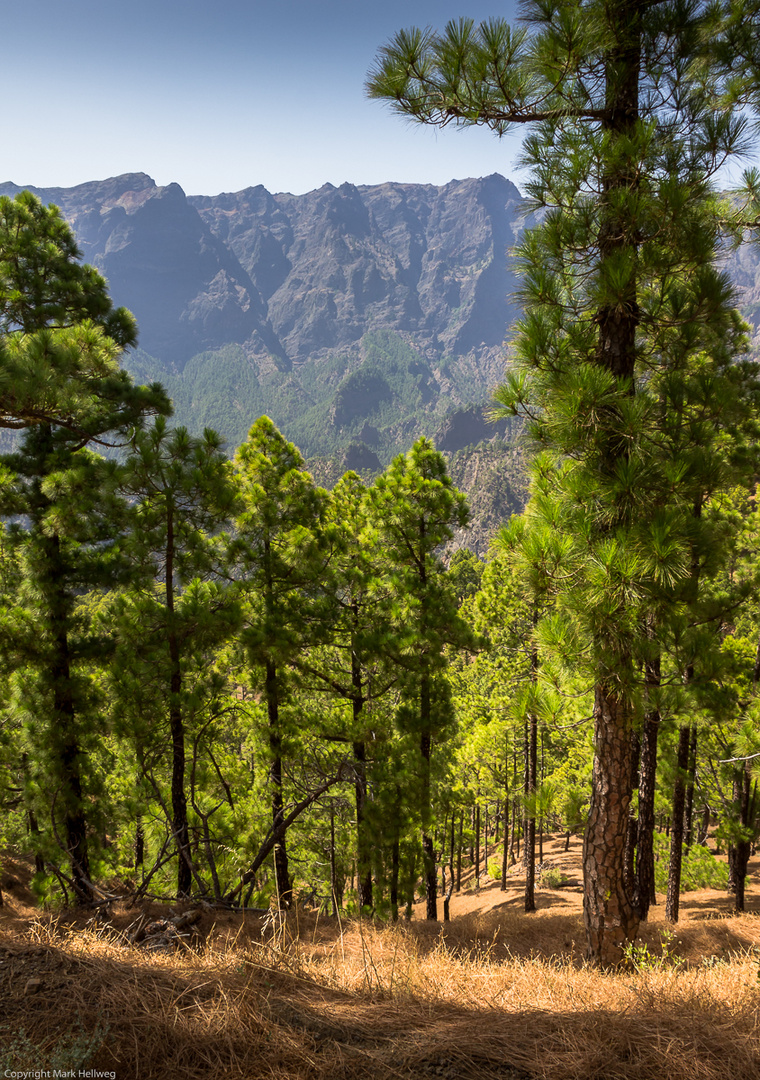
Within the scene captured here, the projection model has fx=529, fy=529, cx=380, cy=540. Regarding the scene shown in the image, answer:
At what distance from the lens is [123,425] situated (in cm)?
788

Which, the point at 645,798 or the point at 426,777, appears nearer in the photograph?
the point at 645,798

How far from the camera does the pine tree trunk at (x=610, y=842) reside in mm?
4164

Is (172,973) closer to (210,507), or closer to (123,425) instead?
(210,507)

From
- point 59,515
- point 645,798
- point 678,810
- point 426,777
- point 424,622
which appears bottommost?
point 678,810

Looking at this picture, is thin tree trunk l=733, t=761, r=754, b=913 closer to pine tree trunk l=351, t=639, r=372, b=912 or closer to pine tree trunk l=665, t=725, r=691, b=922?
pine tree trunk l=665, t=725, r=691, b=922

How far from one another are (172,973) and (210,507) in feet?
19.7

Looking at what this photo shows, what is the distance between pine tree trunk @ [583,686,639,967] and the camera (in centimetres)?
416

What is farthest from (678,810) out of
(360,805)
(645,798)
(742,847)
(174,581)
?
(174,581)

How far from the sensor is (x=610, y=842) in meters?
4.16

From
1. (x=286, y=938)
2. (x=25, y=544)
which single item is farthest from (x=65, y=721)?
(x=286, y=938)

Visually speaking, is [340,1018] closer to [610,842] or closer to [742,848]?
[610,842]

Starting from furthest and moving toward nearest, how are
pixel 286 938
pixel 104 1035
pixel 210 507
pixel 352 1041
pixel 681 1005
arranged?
pixel 210 507 → pixel 286 938 → pixel 681 1005 → pixel 352 1041 → pixel 104 1035

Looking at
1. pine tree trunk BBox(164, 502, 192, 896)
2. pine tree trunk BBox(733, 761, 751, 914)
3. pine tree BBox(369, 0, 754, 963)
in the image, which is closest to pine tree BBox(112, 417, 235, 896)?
pine tree trunk BBox(164, 502, 192, 896)

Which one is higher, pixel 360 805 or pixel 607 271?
pixel 607 271
